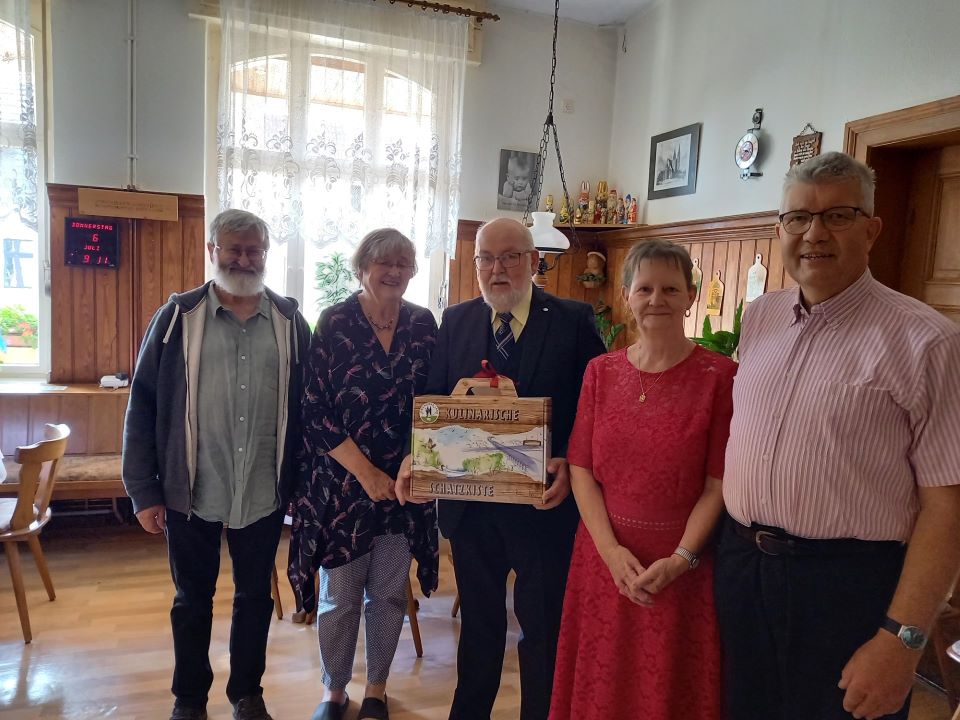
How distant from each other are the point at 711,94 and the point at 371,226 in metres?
2.20

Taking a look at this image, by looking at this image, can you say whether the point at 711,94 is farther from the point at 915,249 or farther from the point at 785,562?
the point at 785,562

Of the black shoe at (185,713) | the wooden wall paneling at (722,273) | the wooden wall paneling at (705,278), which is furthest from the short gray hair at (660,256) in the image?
the wooden wall paneling at (705,278)

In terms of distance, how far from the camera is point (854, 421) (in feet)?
3.79

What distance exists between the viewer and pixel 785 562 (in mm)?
1227

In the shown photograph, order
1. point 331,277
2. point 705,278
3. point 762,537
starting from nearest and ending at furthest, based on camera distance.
Answer: point 762,537 < point 705,278 < point 331,277

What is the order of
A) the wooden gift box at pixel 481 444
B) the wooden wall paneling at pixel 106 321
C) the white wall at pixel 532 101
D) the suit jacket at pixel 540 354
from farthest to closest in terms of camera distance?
the white wall at pixel 532 101 → the wooden wall paneling at pixel 106 321 → the suit jacket at pixel 540 354 → the wooden gift box at pixel 481 444

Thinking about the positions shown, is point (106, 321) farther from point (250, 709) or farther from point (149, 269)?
point (250, 709)

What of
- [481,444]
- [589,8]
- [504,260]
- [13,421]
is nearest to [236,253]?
[504,260]

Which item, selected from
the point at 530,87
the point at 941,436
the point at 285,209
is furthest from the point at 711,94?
the point at 941,436

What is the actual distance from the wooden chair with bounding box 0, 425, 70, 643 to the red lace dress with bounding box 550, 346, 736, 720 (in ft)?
7.37

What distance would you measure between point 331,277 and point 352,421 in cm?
267

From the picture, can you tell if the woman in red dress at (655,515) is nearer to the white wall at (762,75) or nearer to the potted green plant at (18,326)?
the white wall at (762,75)

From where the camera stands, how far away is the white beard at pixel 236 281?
1.89 m

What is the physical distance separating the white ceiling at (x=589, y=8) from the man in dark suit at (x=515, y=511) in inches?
130
